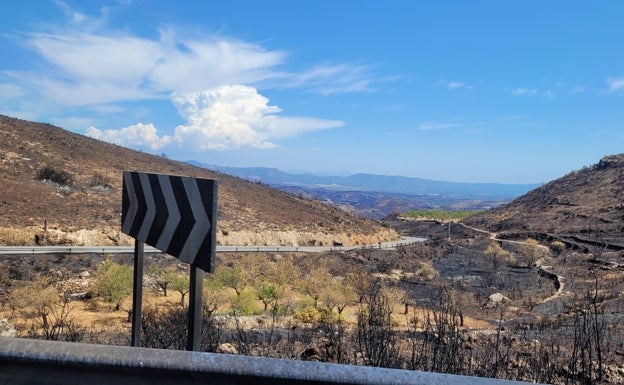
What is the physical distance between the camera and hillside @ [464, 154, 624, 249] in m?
57.4

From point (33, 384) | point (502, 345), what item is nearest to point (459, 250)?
point (502, 345)

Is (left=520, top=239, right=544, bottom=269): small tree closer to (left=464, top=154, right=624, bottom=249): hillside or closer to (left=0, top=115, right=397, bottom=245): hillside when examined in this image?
(left=464, top=154, right=624, bottom=249): hillside

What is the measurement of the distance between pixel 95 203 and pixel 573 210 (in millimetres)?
63380

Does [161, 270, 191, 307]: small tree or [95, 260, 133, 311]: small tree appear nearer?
[95, 260, 133, 311]: small tree

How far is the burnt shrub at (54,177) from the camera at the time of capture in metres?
42.9

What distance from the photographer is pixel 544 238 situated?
57281 mm

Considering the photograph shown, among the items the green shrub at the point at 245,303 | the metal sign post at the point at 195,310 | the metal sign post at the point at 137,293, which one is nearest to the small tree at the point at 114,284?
the green shrub at the point at 245,303

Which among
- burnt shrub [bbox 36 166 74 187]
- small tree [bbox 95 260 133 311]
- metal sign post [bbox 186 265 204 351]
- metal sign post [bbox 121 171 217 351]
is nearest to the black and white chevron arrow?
metal sign post [bbox 121 171 217 351]

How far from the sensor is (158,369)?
7.66 feet

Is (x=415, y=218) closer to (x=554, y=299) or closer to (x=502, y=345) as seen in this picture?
Result: (x=554, y=299)

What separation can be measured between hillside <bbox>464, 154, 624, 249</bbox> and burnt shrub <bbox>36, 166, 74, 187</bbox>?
1974 inches

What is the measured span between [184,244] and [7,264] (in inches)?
979

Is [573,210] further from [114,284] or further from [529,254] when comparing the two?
[114,284]

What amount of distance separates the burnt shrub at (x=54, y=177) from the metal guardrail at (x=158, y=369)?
45.0m
